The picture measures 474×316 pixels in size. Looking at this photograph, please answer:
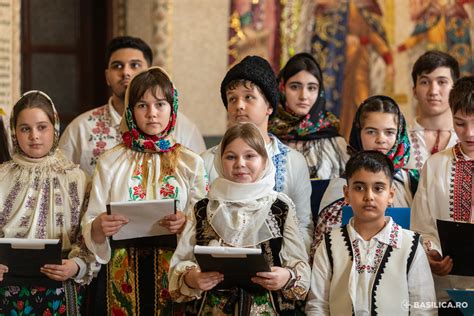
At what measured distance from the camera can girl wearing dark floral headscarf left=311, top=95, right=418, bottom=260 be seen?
4502mm

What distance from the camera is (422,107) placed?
5.21m

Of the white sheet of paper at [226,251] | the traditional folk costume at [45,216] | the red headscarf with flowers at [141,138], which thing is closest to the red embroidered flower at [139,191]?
the red headscarf with flowers at [141,138]

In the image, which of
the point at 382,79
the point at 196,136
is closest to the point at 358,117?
the point at 196,136

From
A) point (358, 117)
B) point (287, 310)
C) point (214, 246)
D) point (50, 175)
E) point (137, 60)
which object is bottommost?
point (287, 310)

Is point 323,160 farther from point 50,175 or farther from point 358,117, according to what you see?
point 50,175

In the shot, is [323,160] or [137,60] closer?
[323,160]

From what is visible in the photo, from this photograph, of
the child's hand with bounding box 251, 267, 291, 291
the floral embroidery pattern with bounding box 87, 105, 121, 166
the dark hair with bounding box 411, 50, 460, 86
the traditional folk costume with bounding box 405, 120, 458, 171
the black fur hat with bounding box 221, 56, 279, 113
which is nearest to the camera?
the child's hand with bounding box 251, 267, 291, 291

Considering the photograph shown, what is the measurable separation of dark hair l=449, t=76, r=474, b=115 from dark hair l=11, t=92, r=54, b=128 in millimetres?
1949

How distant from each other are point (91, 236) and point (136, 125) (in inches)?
23.0

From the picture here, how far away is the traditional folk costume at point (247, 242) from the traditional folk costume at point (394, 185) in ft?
1.50

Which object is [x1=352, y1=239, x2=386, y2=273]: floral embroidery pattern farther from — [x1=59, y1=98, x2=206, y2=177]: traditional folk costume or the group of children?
[x1=59, y1=98, x2=206, y2=177]: traditional folk costume

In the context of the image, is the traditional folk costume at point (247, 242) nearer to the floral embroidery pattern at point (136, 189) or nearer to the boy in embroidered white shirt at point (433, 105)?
the floral embroidery pattern at point (136, 189)

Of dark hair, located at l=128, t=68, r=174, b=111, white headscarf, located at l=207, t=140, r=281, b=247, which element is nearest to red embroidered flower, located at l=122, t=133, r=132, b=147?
dark hair, located at l=128, t=68, r=174, b=111

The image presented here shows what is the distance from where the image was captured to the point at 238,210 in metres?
3.86
